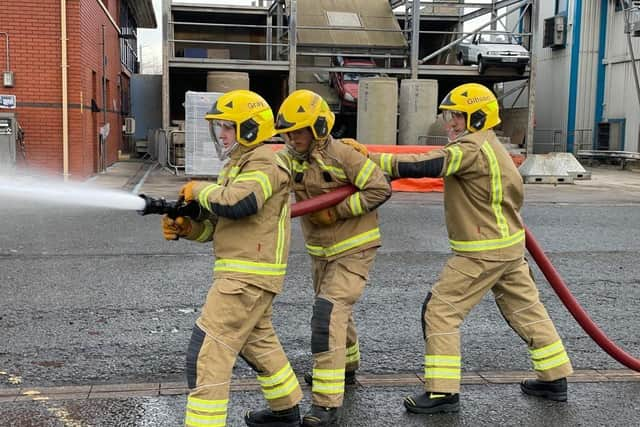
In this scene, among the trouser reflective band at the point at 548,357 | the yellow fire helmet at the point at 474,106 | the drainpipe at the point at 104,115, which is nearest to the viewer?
the yellow fire helmet at the point at 474,106

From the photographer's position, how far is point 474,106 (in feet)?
13.7

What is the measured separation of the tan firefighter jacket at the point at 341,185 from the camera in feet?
13.3

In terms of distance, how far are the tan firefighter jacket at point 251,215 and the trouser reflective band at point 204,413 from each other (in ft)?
1.92

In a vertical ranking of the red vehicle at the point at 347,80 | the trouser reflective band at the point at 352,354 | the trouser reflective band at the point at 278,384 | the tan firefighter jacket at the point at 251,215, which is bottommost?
the trouser reflective band at the point at 352,354

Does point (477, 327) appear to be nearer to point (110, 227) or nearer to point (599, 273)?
point (599, 273)

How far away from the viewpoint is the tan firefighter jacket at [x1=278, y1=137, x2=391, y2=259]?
406 centimetres

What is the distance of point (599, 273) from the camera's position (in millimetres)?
7918

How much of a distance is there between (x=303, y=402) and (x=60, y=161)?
1266 cm

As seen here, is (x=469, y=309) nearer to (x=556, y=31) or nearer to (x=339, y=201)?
(x=339, y=201)

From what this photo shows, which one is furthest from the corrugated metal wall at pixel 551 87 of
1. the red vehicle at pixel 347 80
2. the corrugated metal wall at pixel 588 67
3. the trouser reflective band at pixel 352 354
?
the trouser reflective band at pixel 352 354

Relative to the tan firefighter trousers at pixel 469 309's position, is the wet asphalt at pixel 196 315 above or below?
below

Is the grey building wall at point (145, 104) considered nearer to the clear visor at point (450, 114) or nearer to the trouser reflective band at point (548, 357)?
the clear visor at point (450, 114)

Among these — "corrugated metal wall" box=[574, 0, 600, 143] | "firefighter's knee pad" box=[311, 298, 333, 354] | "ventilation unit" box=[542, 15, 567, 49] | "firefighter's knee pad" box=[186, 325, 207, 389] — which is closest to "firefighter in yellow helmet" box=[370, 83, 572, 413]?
"firefighter's knee pad" box=[311, 298, 333, 354]

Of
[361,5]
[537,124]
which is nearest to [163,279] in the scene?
[361,5]
